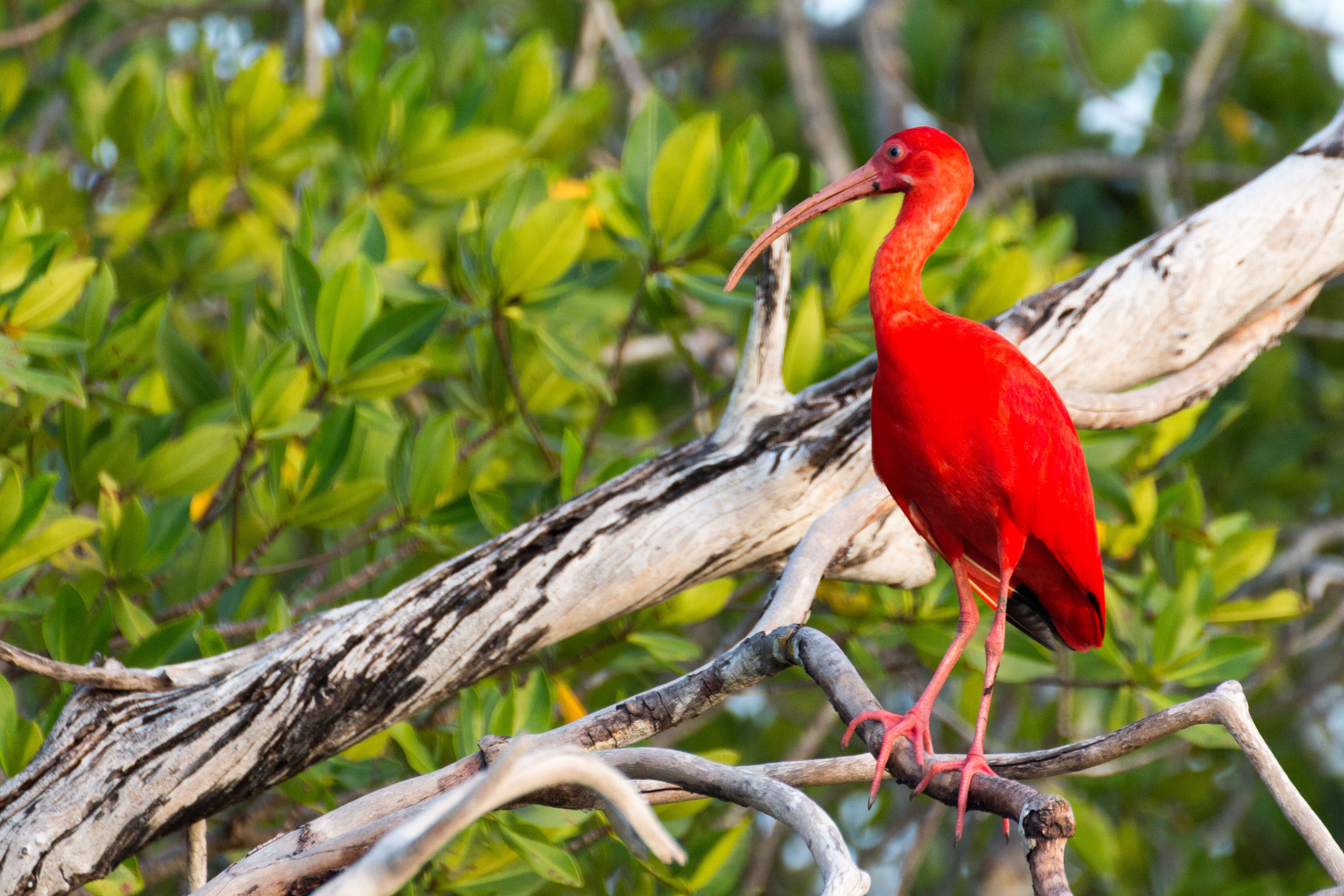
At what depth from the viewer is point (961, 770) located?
195cm

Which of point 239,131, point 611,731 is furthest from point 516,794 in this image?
point 239,131

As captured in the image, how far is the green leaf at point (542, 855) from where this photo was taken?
2447 millimetres

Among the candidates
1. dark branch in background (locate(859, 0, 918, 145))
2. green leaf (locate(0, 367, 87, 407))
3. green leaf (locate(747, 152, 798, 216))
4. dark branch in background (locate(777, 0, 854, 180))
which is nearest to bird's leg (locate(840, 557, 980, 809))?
green leaf (locate(747, 152, 798, 216))

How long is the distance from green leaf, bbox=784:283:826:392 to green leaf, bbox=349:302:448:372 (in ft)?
2.90

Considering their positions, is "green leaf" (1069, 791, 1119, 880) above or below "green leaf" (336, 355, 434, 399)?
below

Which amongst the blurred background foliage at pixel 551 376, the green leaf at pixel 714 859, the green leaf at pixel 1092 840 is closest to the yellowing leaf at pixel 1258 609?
the blurred background foliage at pixel 551 376

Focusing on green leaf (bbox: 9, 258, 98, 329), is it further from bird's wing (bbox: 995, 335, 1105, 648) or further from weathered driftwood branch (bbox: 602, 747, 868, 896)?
bird's wing (bbox: 995, 335, 1105, 648)

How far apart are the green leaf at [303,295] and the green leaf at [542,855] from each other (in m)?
1.19

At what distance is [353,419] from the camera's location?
9.41ft

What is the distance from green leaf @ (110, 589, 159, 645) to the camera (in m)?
2.73

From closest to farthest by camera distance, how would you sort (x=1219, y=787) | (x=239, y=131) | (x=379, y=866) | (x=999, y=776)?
Result: (x=379, y=866) < (x=999, y=776) < (x=239, y=131) < (x=1219, y=787)

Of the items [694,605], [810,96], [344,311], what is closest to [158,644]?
[344,311]

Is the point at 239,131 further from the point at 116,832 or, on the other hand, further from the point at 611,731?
the point at 611,731

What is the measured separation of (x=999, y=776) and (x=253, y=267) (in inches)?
128
